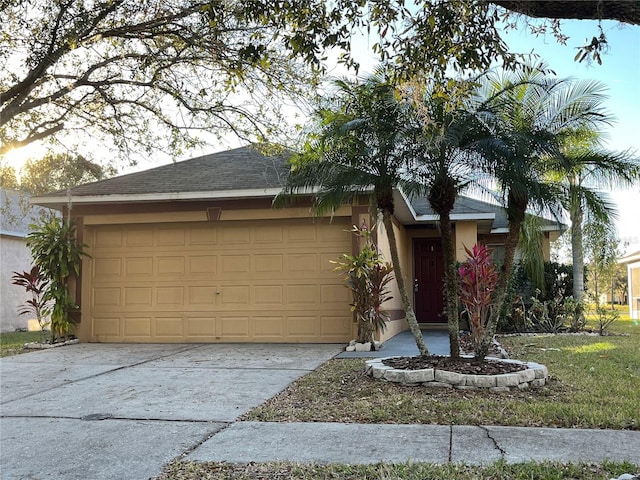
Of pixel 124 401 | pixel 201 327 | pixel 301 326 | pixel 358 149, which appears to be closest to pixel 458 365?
pixel 358 149

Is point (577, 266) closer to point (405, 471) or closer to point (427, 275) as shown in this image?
point (427, 275)

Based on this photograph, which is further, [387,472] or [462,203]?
[462,203]

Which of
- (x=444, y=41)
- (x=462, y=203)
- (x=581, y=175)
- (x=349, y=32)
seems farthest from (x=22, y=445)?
(x=462, y=203)

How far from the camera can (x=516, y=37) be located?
184 inches

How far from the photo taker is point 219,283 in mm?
10695

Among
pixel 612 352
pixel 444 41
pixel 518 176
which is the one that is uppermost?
pixel 444 41

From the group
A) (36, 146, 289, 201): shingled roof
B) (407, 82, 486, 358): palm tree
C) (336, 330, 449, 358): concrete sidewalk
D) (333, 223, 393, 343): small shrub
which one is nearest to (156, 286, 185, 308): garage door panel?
(36, 146, 289, 201): shingled roof

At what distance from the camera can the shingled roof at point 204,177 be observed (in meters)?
10.3

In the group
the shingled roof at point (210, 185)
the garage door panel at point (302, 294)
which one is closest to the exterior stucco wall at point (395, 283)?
the shingled roof at point (210, 185)

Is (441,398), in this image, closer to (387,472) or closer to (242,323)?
(387,472)

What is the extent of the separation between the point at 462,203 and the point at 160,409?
1047cm

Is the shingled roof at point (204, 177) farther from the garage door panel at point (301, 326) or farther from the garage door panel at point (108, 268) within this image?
the garage door panel at point (301, 326)

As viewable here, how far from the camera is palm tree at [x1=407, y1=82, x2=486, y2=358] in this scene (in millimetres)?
5876

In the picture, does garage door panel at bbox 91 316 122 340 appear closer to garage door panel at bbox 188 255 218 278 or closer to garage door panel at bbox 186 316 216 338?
garage door panel at bbox 186 316 216 338
